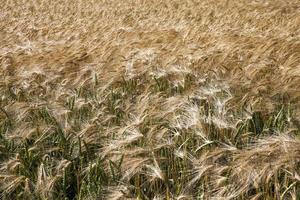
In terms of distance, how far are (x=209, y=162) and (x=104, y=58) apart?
275cm

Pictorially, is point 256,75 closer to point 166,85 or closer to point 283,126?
point 166,85

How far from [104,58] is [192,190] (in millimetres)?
2723

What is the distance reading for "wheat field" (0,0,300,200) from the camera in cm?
243

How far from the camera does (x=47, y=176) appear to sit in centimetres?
269

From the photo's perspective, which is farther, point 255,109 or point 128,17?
point 128,17

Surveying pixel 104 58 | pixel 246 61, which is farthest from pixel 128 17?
pixel 246 61

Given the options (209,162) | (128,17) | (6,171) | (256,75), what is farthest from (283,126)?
(128,17)

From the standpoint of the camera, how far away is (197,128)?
2842mm

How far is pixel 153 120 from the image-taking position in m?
3.17

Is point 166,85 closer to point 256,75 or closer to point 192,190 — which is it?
point 256,75

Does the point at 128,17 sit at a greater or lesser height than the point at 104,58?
lesser

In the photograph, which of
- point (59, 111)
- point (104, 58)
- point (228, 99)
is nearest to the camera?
point (228, 99)

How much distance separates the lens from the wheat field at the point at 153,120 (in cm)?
243

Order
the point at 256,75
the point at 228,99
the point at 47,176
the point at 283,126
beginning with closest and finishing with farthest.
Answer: the point at 47,176
the point at 283,126
the point at 228,99
the point at 256,75
